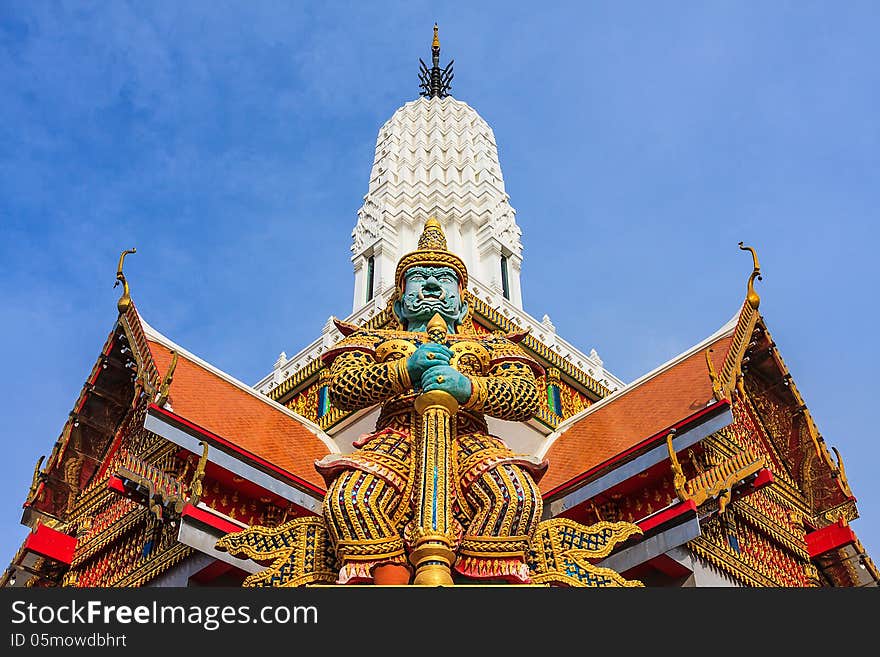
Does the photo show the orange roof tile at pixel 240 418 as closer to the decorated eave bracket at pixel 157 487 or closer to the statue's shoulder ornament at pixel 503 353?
the decorated eave bracket at pixel 157 487

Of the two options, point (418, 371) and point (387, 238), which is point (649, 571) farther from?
point (387, 238)

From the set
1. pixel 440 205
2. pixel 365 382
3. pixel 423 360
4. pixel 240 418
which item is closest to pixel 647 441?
pixel 423 360

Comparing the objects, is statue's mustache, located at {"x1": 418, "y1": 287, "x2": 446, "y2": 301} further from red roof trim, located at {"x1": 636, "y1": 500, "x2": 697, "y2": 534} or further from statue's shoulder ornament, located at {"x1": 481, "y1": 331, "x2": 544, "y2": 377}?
red roof trim, located at {"x1": 636, "y1": 500, "x2": 697, "y2": 534}

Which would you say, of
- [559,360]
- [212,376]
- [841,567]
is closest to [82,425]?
[212,376]

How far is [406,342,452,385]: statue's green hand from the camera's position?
224 inches

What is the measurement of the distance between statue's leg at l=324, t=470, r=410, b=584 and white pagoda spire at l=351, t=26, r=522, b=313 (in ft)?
27.0

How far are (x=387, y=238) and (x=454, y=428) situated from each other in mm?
9998

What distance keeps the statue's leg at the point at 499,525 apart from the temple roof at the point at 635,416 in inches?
111

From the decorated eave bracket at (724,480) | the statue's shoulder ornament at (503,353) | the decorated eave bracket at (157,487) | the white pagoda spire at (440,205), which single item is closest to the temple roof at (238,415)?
the decorated eave bracket at (157,487)

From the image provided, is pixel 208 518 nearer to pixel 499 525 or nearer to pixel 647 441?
pixel 499 525

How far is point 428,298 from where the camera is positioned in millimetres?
6617

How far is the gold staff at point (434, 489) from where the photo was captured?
4.72 metres

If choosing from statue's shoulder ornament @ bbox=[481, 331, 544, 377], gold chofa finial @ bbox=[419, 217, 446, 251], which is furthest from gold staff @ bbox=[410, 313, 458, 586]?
gold chofa finial @ bbox=[419, 217, 446, 251]

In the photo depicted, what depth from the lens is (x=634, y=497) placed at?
26.4ft
